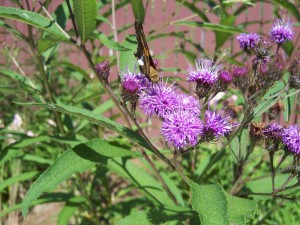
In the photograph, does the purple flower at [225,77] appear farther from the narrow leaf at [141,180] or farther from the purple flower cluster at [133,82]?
the narrow leaf at [141,180]

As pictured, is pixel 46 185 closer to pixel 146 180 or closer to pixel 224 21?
pixel 146 180

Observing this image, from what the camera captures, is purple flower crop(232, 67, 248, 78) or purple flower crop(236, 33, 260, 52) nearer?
A: purple flower crop(232, 67, 248, 78)

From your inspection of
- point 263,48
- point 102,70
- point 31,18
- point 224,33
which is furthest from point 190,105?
point 224,33

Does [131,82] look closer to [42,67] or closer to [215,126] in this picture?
[215,126]

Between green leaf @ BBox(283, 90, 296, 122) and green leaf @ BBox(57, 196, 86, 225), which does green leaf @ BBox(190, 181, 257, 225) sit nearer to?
green leaf @ BBox(283, 90, 296, 122)

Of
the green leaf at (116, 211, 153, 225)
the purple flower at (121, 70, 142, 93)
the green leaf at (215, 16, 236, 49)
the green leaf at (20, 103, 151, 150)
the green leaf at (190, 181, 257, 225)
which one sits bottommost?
the green leaf at (116, 211, 153, 225)

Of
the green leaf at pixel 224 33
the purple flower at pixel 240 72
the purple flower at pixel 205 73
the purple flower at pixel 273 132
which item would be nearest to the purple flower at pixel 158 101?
the purple flower at pixel 205 73

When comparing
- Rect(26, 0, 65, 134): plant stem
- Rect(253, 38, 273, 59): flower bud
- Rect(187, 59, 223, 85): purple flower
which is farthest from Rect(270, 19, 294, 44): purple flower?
Rect(26, 0, 65, 134): plant stem

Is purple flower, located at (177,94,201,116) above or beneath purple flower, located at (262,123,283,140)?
above
